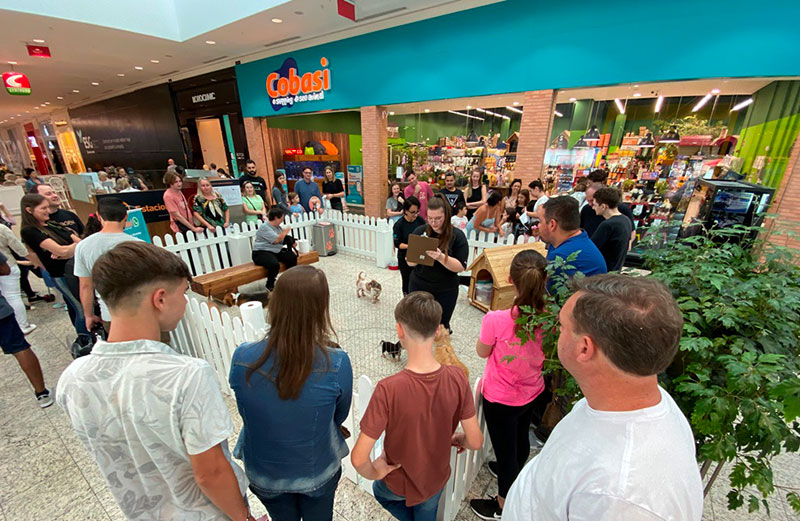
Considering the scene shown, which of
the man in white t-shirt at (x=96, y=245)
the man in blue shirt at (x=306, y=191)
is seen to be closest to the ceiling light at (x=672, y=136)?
the man in blue shirt at (x=306, y=191)

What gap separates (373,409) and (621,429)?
0.84m

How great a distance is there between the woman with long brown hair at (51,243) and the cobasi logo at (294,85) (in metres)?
7.47

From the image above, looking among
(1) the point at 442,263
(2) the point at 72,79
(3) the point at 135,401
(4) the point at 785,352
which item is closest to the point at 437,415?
(3) the point at 135,401

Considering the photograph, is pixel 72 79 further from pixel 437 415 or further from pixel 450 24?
pixel 437 415

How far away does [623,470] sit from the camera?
667mm

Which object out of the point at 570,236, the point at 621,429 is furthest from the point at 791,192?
the point at 621,429

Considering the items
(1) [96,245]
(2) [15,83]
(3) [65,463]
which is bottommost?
(3) [65,463]

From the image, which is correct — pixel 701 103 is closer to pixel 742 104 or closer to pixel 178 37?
pixel 742 104

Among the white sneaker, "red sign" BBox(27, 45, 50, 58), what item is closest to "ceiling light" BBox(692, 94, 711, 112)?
the white sneaker

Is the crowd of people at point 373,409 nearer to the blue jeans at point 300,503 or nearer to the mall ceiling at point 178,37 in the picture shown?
the blue jeans at point 300,503

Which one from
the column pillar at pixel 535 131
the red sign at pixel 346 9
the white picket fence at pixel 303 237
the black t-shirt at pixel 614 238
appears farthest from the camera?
the red sign at pixel 346 9

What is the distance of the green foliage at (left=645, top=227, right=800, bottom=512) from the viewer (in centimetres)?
99

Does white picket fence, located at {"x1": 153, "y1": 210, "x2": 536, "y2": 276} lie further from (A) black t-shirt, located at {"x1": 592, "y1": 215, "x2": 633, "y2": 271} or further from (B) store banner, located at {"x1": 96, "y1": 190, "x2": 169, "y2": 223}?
(A) black t-shirt, located at {"x1": 592, "y1": 215, "x2": 633, "y2": 271}

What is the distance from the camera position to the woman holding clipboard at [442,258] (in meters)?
2.77
